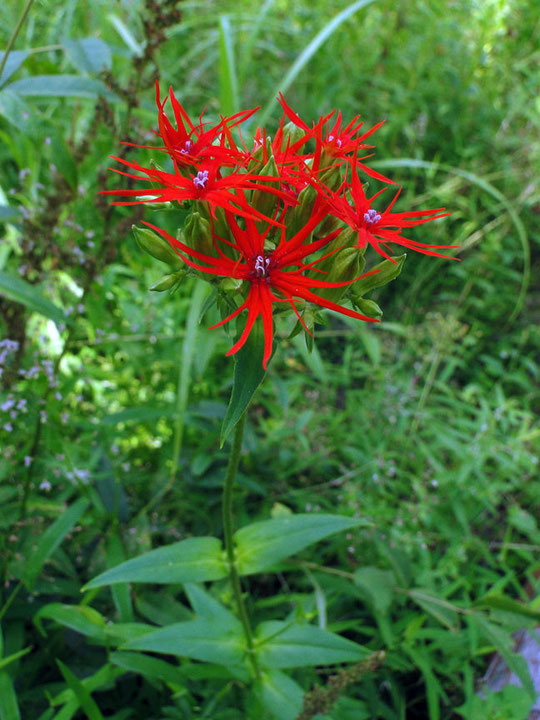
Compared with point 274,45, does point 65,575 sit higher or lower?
lower

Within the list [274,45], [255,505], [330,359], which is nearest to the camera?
[255,505]

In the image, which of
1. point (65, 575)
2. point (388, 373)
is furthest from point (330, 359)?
point (65, 575)

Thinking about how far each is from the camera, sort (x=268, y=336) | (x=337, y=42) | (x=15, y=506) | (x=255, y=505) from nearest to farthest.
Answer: (x=268, y=336), (x=15, y=506), (x=255, y=505), (x=337, y=42)

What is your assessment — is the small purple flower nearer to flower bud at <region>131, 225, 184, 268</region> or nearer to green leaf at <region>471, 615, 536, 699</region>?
flower bud at <region>131, 225, 184, 268</region>

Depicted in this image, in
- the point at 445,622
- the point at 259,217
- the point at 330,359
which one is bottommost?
the point at 445,622

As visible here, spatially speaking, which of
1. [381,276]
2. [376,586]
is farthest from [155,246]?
[376,586]

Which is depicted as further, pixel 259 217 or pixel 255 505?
pixel 255 505

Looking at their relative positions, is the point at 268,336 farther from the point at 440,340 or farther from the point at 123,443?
the point at 440,340

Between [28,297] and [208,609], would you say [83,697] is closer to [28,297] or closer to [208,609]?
[208,609]
